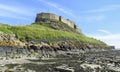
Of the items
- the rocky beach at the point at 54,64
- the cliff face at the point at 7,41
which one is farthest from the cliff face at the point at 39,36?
the rocky beach at the point at 54,64

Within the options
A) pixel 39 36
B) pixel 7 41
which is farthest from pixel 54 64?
pixel 39 36

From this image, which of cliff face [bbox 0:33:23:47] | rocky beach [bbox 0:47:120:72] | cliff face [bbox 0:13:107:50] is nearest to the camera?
rocky beach [bbox 0:47:120:72]

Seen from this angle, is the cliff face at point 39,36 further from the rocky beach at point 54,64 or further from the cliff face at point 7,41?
the rocky beach at point 54,64

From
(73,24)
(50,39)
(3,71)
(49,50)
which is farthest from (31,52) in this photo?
(73,24)

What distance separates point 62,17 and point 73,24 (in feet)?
60.7

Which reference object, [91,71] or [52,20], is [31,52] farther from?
[52,20]

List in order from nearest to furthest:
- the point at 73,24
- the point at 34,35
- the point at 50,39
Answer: the point at 34,35 → the point at 50,39 → the point at 73,24

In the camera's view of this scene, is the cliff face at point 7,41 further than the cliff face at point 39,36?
No

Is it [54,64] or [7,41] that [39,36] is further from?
[54,64]

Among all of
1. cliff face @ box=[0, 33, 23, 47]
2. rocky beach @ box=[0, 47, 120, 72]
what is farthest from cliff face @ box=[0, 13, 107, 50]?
rocky beach @ box=[0, 47, 120, 72]

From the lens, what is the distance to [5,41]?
67.0 metres

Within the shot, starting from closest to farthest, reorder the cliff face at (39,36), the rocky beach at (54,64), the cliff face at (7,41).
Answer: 1. the rocky beach at (54,64)
2. the cliff face at (7,41)
3. the cliff face at (39,36)

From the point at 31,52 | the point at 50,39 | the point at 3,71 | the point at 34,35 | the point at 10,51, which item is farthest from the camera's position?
the point at 50,39

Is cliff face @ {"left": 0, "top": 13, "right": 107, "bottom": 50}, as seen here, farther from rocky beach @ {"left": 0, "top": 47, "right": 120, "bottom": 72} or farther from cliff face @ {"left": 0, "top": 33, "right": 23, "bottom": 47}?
rocky beach @ {"left": 0, "top": 47, "right": 120, "bottom": 72}
